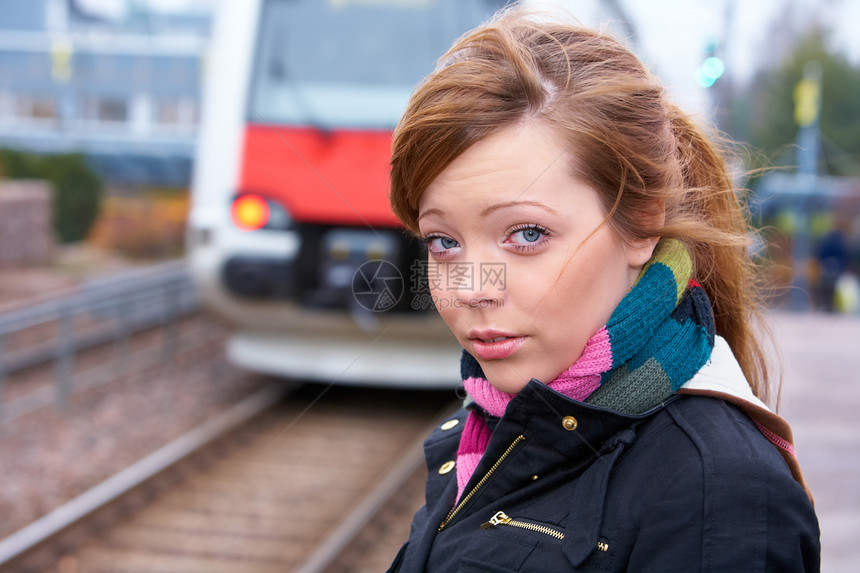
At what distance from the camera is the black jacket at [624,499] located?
2.97ft

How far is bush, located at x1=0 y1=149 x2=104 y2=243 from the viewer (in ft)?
54.5

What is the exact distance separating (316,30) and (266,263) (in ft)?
5.61

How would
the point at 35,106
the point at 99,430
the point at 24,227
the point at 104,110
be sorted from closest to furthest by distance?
the point at 99,430
the point at 24,227
the point at 104,110
the point at 35,106

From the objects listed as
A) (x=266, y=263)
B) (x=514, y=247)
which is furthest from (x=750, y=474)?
(x=266, y=263)

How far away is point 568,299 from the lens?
1.07 meters

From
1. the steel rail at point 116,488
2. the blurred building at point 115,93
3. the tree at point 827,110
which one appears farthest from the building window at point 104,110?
the steel rail at point 116,488

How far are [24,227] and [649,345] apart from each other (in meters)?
13.4

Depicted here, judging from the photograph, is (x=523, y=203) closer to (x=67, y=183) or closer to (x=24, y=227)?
(x=24, y=227)

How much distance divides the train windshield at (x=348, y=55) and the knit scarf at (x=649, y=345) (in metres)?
4.44

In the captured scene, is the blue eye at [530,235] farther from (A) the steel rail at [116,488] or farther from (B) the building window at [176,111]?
(B) the building window at [176,111]

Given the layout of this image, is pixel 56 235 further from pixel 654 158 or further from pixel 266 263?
pixel 654 158

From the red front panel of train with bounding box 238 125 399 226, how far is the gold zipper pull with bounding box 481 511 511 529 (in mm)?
4142

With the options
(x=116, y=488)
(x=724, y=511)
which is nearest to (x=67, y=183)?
(x=116, y=488)

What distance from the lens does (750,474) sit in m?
0.92
